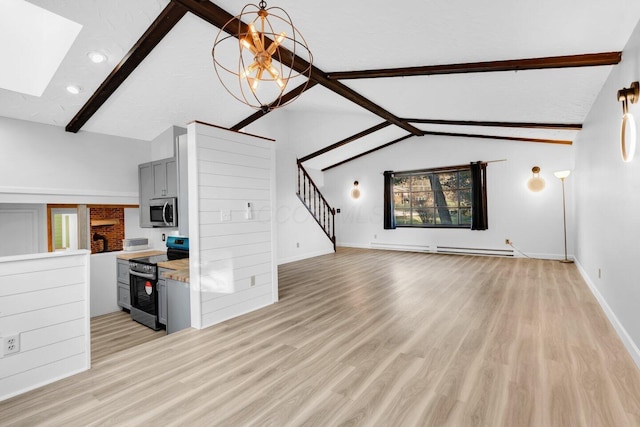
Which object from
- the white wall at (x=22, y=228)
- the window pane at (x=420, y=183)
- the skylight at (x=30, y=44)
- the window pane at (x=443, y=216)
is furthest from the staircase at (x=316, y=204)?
the skylight at (x=30, y=44)

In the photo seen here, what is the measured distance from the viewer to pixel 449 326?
3.09 meters

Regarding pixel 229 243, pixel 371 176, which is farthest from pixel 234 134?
pixel 371 176

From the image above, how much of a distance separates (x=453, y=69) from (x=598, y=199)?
2.45 meters

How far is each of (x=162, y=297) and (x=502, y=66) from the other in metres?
4.72

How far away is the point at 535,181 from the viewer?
6730mm

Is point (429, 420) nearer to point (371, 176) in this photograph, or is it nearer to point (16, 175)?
point (16, 175)

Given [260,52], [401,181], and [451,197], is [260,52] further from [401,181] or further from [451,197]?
[401,181]

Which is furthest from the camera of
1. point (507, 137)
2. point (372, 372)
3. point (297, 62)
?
point (507, 137)

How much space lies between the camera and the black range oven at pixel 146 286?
3733 mm

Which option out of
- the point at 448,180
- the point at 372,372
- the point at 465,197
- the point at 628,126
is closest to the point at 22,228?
the point at 372,372

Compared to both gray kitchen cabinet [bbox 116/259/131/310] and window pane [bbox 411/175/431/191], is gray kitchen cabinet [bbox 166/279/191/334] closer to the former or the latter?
gray kitchen cabinet [bbox 116/259/131/310]

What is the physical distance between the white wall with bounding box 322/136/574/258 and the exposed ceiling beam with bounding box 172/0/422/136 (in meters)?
1.07

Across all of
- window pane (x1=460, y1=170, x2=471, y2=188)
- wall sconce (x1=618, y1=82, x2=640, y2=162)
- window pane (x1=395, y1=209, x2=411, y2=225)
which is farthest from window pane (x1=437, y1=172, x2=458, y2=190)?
wall sconce (x1=618, y1=82, x2=640, y2=162)

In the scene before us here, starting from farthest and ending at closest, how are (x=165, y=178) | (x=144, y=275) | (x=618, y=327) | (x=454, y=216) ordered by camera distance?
(x=454, y=216)
(x=165, y=178)
(x=144, y=275)
(x=618, y=327)
